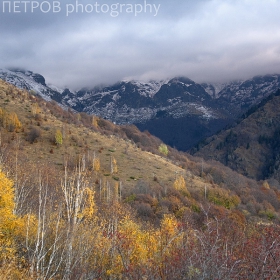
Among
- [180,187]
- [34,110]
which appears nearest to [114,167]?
[180,187]

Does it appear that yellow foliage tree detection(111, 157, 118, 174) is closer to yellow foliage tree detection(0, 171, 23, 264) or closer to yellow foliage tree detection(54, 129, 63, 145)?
yellow foliage tree detection(54, 129, 63, 145)

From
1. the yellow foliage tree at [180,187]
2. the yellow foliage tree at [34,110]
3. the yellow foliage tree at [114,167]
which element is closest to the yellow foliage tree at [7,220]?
the yellow foliage tree at [114,167]

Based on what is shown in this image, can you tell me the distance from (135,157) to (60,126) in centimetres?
2275

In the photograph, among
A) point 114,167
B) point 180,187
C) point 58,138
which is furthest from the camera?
point 58,138

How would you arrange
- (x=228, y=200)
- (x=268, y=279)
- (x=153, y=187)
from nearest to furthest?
(x=268, y=279) < (x=153, y=187) < (x=228, y=200)

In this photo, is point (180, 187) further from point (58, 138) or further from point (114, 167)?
point (58, 138)

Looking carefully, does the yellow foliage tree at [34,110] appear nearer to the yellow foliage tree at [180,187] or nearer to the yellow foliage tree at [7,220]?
the yellow foliage tree at [180,187]

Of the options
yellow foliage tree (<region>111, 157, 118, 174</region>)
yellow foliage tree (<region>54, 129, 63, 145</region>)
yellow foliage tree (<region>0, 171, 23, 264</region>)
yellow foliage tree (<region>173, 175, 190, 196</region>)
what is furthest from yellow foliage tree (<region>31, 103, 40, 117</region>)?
yellow foliage tree (<region>0, 171, 23, 264</region>)

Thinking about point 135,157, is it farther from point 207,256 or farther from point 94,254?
point 207,256

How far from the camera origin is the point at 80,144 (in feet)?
266

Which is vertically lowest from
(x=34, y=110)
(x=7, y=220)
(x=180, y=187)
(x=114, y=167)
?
(x=180, y=187)

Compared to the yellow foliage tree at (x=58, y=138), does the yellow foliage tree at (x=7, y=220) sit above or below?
below

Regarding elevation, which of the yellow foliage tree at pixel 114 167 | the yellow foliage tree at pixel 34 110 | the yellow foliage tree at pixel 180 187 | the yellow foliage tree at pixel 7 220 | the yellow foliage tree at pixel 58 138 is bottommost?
the yellow foliage tree at pixel 180 187

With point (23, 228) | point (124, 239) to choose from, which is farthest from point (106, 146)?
point (124, 239)
